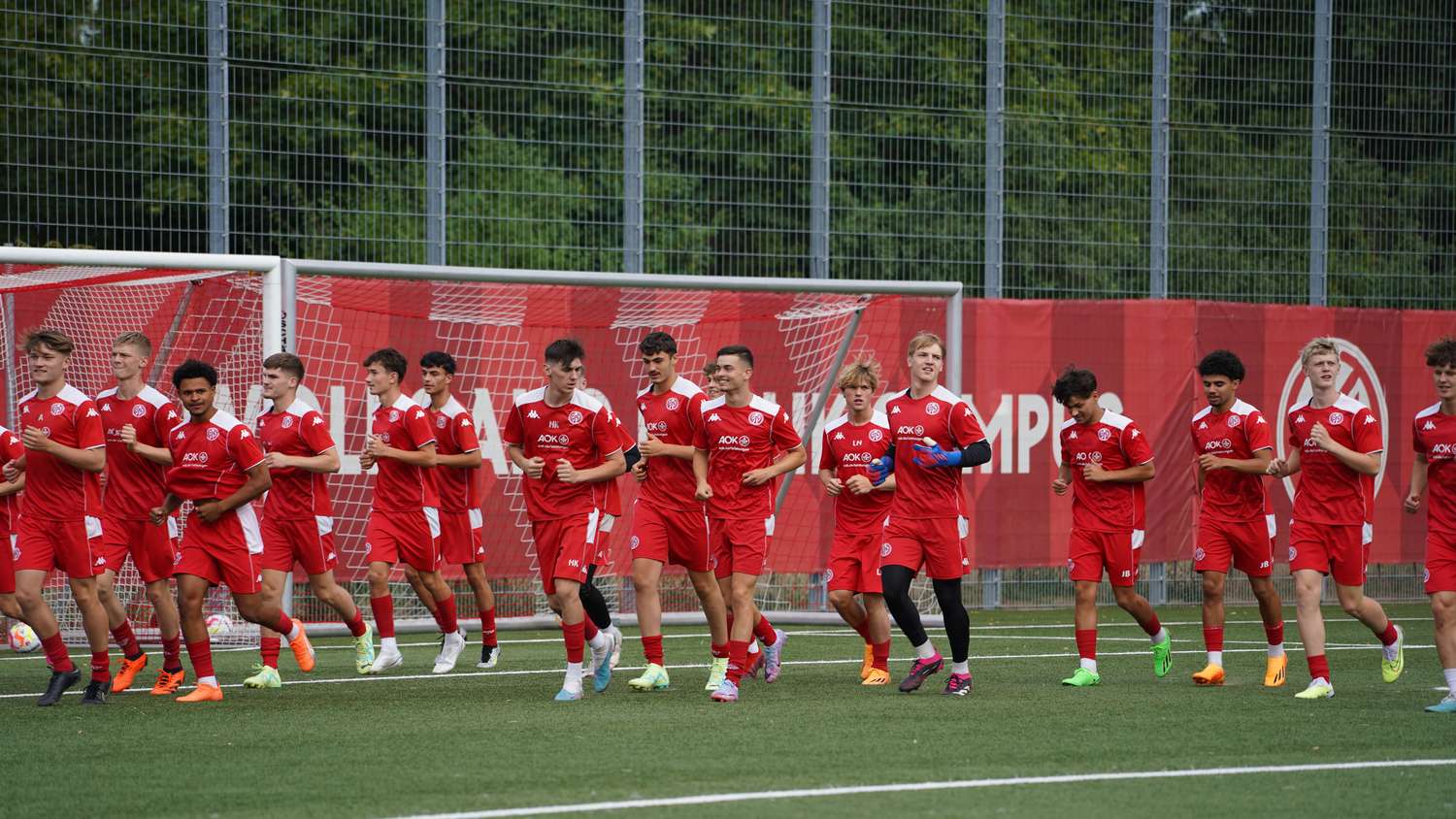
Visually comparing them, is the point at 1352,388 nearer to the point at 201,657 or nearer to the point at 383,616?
the point at 383,616

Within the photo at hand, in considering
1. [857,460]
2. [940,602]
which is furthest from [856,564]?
[940,602]

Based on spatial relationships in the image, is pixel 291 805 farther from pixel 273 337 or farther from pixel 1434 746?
pixel 273 337

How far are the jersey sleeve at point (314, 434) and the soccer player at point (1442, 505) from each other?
6.56 metres

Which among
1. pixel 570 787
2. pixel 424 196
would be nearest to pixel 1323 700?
pixel 570 787

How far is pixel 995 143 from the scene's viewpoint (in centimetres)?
1756

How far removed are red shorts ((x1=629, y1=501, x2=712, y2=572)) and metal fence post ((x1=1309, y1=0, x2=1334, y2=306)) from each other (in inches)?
408

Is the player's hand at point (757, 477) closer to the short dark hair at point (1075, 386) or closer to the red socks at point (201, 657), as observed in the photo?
the short dark hair at point (1075, 386)

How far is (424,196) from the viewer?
15633mm

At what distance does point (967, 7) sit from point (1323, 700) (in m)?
9.69

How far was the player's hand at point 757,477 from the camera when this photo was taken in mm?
10469

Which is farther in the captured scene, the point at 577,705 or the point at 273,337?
the point at 273,337

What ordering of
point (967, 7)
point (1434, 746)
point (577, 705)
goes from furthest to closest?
1. point (967, 7)
2. point (577, 705)
3. point (1434, 746)

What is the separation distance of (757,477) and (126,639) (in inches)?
164

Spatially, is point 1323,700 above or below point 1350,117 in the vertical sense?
below
